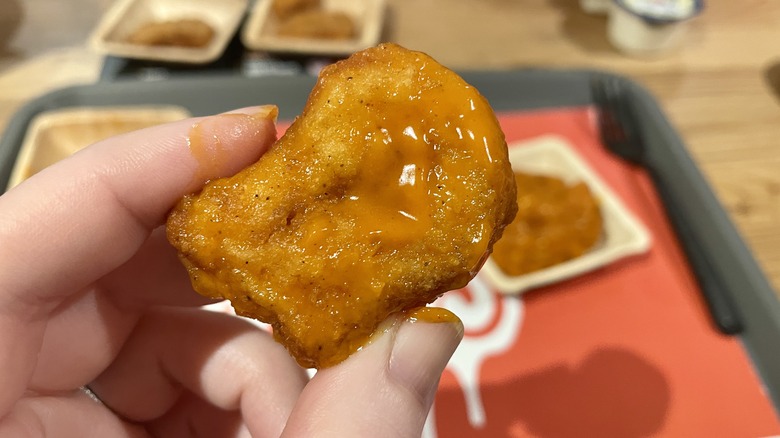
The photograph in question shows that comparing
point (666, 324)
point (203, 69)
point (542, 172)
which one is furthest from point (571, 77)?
Result: point (203, 69)

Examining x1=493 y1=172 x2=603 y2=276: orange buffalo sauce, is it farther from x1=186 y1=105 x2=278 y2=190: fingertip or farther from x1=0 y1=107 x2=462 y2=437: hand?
x1=186 y1=105 x2=278 y2=190: fingertip

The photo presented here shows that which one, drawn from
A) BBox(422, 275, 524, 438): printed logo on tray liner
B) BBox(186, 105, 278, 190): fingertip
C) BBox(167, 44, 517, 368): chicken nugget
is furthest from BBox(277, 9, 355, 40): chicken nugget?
BBox(167, 44, 517, 368): chicken nugget

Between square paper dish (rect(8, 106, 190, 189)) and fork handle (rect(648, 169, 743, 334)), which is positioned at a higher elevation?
square paper dish (rect(8, 106, 190, 189))

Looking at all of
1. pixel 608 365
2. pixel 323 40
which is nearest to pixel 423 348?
pixel 608 365

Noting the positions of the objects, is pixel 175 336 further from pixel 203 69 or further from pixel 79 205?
pixel 203 69

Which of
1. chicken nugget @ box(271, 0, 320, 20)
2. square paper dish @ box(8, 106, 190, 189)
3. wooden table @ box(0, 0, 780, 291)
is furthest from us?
chicken nugget @ box(271, 0, 320, 20)

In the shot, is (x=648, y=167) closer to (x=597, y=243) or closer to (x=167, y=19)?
(x=597, y=243)
